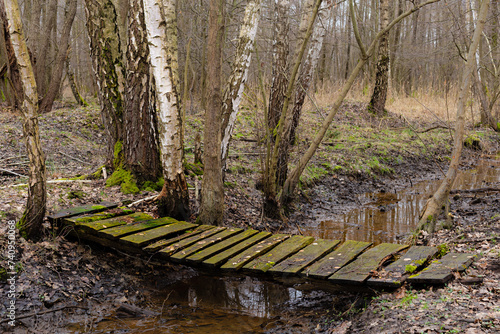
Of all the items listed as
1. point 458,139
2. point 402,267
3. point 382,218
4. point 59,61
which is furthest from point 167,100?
point 59,61

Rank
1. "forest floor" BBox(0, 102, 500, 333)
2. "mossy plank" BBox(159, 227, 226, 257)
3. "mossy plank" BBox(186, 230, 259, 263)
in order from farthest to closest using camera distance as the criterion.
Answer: "mossy plank" BBox(159, 227, 226, 257) < "mossy plank" BBox(186, 230, 259, 263) < "forest floor" BBox(0, 102, 500, 333)

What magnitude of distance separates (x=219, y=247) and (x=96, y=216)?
5.34ft

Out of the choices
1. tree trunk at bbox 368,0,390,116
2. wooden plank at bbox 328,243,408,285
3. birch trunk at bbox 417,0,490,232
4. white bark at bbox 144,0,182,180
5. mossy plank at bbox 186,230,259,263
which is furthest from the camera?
tree trunk at bbox 368,0,390,116

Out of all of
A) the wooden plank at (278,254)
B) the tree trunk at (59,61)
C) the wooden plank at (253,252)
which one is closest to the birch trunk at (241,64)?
the wooden plank at (253,252)

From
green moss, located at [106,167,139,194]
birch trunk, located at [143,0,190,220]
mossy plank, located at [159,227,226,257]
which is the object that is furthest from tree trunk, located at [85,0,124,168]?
mossy plank, located at [159,227,226,257]

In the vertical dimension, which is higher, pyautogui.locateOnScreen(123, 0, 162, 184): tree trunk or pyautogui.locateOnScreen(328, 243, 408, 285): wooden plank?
pyautogui.locateOnScreen(123, 0, 162, 184): tree trunk

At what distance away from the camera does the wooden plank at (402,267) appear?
3188mm

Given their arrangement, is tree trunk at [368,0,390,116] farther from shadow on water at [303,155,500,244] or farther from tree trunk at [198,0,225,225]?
tree trunk at [198,0,225,225]

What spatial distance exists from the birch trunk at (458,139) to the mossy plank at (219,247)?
8.44 feet

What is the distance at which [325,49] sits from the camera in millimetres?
21734

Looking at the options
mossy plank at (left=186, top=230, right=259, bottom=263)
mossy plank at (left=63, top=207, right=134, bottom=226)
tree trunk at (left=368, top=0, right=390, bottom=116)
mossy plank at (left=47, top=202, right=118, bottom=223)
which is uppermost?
tree trunk at (left=368, top=0, right=390, bottom=116)

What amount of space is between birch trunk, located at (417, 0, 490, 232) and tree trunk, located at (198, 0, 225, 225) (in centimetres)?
292

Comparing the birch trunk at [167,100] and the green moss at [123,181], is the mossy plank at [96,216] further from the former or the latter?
the green moss at [123,181]

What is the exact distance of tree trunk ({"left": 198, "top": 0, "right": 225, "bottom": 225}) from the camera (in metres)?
4.52
